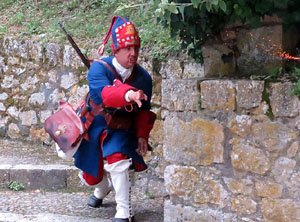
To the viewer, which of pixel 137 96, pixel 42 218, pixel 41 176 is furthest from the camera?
pixel 41 176

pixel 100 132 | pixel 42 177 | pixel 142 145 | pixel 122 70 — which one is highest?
pixel 122 70

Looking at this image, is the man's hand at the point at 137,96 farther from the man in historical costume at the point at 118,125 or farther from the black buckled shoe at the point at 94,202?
the black buckled shoe at the point at 94,202

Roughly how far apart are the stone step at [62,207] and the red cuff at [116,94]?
98 cm

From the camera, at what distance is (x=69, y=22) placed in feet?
20.3

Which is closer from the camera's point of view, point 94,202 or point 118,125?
point 118,125

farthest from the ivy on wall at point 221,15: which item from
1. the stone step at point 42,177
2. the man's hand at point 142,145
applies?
the stone step at point 42,177

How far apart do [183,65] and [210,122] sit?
125cm

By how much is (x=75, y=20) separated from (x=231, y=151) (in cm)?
369

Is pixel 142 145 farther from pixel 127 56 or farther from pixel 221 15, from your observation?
pixel 221 15

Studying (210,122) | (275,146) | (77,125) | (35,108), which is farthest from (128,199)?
(35,108)

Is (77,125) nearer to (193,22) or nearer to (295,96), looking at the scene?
(193,22)

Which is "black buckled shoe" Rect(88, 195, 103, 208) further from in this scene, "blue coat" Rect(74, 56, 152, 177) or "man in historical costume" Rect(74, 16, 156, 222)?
"blue coat" Rect(74, 56, 152, 177)

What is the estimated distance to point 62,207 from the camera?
13.2 ft

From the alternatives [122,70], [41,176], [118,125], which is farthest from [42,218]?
[122,70]
